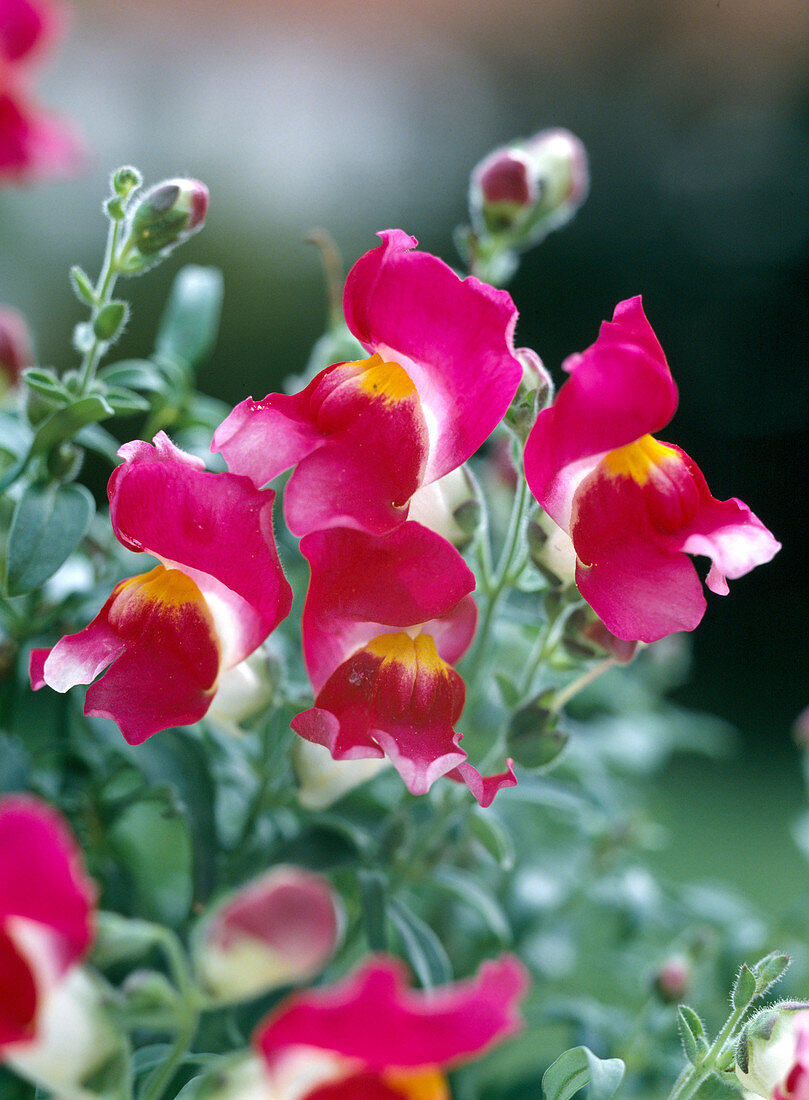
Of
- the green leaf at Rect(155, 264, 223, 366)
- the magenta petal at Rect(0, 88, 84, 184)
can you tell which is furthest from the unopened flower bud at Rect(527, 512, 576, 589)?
the magenta petal at Rect(0, 88, 84, 184)

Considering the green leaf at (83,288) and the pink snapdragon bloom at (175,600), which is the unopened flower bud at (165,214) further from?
the pink snapdragon bloom at (175,600)

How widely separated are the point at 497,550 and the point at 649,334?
430mm

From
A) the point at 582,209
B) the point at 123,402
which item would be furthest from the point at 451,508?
the point at 582,209

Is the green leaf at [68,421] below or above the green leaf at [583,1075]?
above

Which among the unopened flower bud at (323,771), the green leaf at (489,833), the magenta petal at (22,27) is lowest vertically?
the green leaf at (489,833)

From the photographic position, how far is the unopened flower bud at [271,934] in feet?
1.11

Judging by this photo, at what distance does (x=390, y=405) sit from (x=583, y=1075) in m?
0.29

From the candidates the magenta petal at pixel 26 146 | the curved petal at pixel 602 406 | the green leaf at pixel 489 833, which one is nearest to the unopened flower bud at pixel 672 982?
the green leaf at pixel 489 833

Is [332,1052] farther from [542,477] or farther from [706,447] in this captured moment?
[706,447]

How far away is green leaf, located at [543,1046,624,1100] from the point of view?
45cm

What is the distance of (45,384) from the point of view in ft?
1.92

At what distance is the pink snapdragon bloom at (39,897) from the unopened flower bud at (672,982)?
48 centimetres

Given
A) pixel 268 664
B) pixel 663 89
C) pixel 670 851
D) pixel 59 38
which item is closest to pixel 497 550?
pixel 268 664

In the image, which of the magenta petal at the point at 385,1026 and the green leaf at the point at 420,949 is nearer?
the magenta petal at the point at 385,1026
